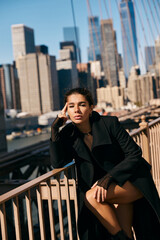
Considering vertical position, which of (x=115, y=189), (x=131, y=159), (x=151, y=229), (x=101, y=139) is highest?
(x=101, y=139)

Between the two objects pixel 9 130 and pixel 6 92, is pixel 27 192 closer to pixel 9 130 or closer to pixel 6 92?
pixel 9 130

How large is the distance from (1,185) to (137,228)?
22.5 ft

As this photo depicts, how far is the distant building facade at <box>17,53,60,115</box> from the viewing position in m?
142

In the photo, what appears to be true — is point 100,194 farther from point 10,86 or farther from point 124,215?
point 10,86

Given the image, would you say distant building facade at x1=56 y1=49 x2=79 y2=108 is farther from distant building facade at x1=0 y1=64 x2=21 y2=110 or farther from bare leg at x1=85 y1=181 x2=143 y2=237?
bare leg at x1=85 y1=181 x2=143 y2=237

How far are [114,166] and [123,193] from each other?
21 cm

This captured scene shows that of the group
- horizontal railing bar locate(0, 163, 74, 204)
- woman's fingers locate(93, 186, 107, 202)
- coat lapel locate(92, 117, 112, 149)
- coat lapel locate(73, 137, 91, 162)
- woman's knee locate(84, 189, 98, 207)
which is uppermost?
coat lapel locate(92, 117, 112, 149)

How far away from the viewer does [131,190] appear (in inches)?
84.8

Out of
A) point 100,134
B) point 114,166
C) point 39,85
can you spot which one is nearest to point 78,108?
point 100,134

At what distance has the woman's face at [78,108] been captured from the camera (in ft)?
7.60

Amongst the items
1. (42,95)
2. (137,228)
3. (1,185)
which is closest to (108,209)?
(137,228)

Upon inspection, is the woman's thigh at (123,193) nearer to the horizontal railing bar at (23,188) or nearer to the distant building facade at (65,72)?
the horizontal railing bar at (23,188)

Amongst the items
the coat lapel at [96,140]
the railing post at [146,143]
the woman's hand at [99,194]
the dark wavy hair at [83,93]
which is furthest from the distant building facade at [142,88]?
the woman's hand at [99,194]

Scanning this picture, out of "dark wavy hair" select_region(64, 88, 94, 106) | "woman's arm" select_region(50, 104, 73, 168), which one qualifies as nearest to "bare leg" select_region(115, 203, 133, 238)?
"woman's arm" select_region(50, 104, 73, 168)
